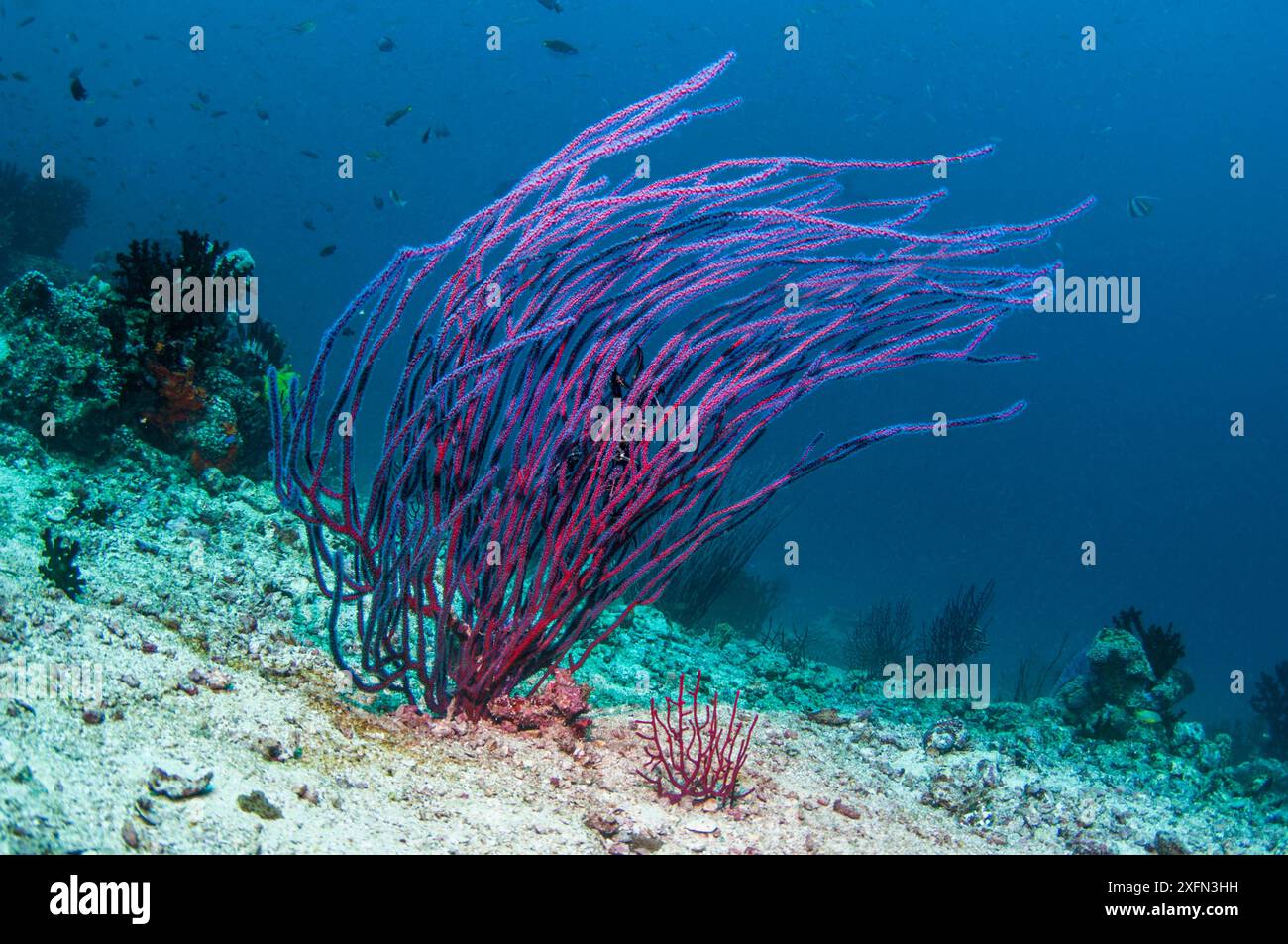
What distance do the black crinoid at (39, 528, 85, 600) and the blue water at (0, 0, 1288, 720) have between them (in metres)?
37.4

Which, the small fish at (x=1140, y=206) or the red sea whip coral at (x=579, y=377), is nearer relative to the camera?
the red sea whip coral at (x=579, y=377)

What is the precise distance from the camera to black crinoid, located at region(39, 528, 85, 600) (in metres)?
2.78

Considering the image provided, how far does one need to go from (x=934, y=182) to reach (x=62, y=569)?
6320 cm

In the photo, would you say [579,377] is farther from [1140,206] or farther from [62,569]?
[1140,206]

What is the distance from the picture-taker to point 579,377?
2.81m

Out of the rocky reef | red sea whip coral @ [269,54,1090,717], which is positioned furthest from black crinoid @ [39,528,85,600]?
the rocky reef

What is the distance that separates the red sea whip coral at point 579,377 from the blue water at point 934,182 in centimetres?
3675

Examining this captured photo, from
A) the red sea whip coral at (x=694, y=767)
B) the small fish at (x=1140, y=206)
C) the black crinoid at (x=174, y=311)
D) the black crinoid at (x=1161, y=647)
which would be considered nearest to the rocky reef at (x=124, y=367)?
the black crinoid at (x=174, y=311)

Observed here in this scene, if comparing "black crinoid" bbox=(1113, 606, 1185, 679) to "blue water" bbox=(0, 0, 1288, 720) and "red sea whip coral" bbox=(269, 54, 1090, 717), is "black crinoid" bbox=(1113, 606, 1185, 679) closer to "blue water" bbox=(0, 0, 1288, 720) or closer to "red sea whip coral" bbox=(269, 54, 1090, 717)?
"red sea whip coral" bbox=(269, 54, 1090, 717)

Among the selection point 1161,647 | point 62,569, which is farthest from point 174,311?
point 1161,647

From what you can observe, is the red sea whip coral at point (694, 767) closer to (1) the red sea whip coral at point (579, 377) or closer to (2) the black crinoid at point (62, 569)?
(1) the red sea whip coral at point (579, 377)

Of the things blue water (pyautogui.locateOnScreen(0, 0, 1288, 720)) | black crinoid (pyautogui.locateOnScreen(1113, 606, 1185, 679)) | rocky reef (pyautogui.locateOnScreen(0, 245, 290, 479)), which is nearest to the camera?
rocky reef (pyautogui.locateOnScreen(0, 245, 290, 479))

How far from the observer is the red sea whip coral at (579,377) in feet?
8.45
